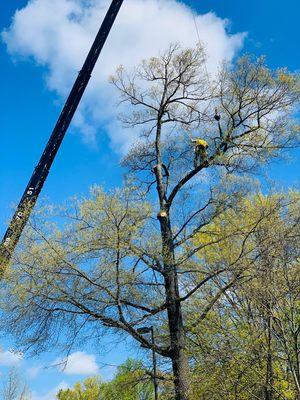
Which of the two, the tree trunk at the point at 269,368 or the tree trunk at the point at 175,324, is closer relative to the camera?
the tree trunk at the point at 269,368

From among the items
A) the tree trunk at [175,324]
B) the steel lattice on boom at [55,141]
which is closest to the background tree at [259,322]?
the tree trunk at [175,324]

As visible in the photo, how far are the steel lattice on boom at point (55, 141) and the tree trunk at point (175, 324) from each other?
376 centimetres

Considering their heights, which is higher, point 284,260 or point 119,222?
point 119,222

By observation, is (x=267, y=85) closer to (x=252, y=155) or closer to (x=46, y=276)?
(x=252, y=155)

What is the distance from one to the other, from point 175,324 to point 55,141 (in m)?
6.22

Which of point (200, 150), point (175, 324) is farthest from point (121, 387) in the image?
point (200, 150)

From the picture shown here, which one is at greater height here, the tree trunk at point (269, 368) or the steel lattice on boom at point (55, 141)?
the steel lattice on boom at point (55, 141)

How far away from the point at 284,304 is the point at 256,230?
8.60 feet

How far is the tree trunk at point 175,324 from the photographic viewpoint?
11.0 metres

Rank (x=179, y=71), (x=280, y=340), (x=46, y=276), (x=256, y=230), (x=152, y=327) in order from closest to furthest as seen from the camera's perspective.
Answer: (x=280, y=340)
(x=46, y=276)
(x=256, y=230)
(x=152, y=327)
(x=179, y=71)

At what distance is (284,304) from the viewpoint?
9633 millimetres

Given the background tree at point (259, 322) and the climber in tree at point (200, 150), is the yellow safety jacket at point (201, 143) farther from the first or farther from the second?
the background tree at point (259, 322)

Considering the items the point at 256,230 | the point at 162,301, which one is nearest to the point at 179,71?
the point at 256,230

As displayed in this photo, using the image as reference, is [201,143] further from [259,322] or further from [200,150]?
[259,322]
